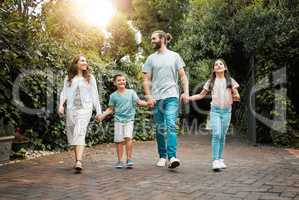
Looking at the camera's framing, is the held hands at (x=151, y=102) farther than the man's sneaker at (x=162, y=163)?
No

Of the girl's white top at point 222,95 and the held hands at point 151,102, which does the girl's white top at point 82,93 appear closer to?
the held hands at point 151,102

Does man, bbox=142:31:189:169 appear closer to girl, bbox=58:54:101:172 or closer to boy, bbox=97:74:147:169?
boy, bbox=97:74:147:169

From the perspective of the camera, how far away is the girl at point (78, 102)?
6277 mm

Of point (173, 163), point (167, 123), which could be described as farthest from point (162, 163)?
point (167, 123)

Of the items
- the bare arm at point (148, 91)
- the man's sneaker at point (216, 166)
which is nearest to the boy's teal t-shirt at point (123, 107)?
the bare arm at point (148, 91)

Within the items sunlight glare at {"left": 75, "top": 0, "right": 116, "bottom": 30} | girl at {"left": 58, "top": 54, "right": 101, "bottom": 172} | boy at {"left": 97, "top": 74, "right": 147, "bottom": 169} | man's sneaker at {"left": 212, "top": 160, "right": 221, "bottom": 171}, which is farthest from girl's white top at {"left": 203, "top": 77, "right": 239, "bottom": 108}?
sunlight glare at {"left": 75, "top": 0, "right": 116, "bottom": 30}

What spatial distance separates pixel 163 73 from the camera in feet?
21.3

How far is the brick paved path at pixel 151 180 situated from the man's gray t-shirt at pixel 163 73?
3.60 feet

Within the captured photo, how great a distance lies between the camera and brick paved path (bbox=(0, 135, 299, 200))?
4.57 metres

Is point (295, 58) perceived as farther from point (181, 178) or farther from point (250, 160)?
point (181, 178)

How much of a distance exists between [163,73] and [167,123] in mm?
731

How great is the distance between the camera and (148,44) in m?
28.3

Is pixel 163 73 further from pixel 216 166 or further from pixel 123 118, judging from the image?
pixel 216 166

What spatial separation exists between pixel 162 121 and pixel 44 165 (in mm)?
1975
